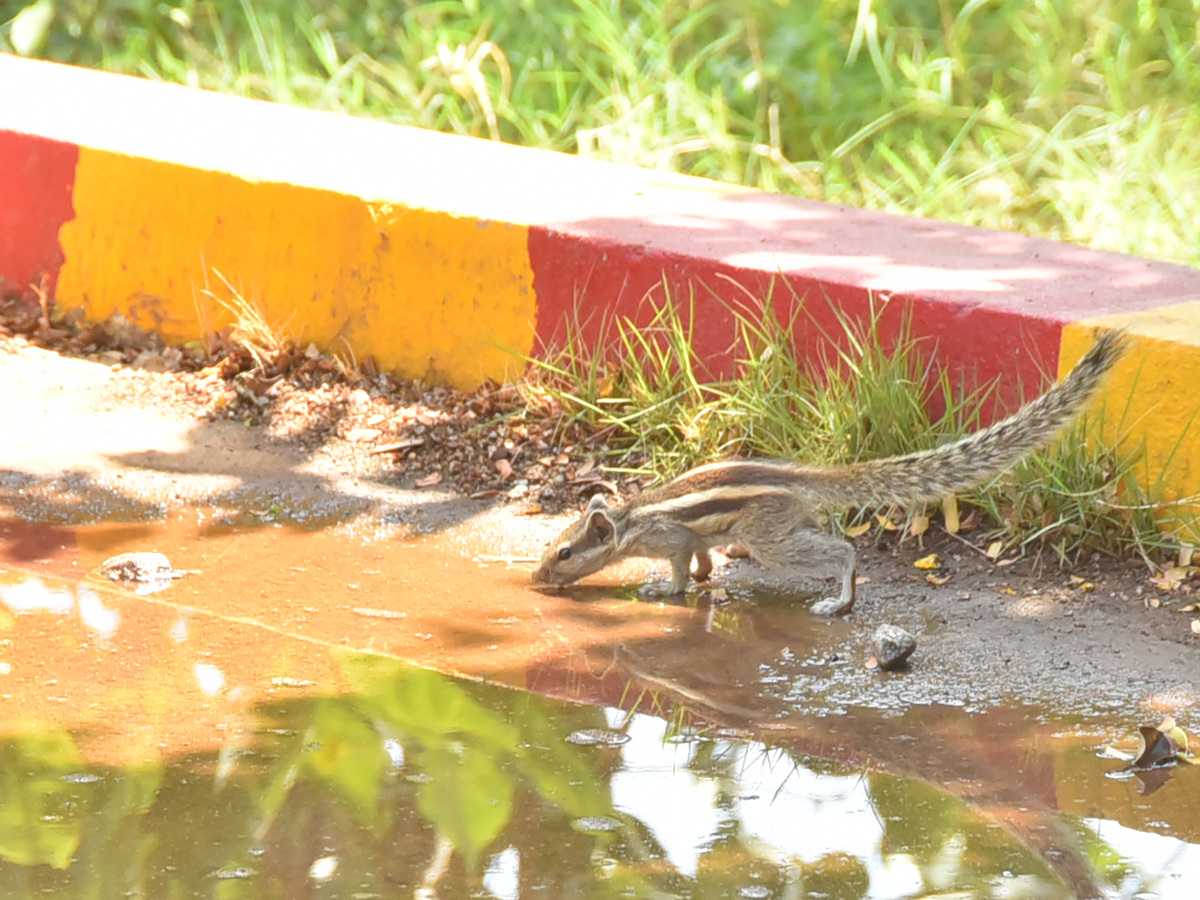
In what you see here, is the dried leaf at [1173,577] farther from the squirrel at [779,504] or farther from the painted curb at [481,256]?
the squirrel at [779,504]

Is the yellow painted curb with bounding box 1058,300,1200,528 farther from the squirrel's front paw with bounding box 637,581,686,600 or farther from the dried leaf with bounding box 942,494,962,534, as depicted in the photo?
the squirrel's front paw with bounding box 637,581,686,600

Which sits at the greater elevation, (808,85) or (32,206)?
(808,85)

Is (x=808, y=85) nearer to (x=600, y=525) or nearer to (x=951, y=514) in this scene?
(x=951, y=514)

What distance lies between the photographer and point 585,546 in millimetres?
5000

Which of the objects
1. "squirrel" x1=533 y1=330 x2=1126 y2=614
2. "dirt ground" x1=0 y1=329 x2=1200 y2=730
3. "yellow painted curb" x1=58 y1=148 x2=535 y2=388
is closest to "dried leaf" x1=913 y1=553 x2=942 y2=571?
"dirt ground" x1=0 y1=329 x2=1200 y2=730

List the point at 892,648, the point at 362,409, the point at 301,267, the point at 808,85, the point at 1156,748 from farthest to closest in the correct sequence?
the point at 808,85 < the point at 301,267 < the point at 362,409 < the point at 892,648 < the point at 1156,748

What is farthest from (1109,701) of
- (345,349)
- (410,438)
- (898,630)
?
(345,349)

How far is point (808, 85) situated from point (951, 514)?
395cm

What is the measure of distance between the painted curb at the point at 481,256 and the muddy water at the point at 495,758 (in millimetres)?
1098

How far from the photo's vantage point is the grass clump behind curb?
498 centimetres

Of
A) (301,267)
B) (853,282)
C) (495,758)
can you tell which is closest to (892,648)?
(495,758)

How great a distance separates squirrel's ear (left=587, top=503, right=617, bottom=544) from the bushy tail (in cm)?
59

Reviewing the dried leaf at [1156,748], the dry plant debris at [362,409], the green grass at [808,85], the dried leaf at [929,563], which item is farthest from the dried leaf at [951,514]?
the green grass at [808,85]

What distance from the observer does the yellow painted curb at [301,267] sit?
6074 mm
